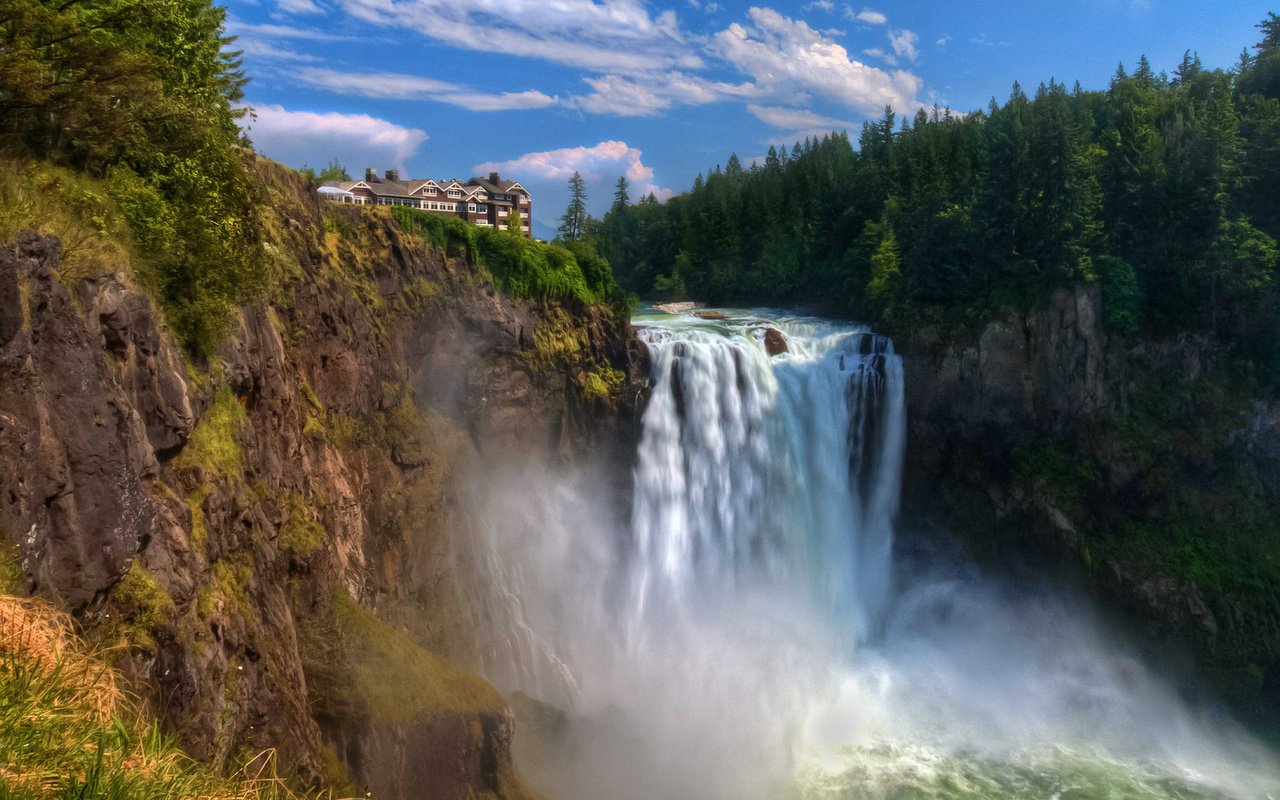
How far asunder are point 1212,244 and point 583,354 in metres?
23.7

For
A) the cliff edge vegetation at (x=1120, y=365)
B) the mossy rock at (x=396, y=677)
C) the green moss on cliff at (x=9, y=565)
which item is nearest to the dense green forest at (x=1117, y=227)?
the cliff edge vegetation at (x=1120, y=365)

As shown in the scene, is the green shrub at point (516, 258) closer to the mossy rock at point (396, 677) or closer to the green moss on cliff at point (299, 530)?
the green moss on cliff at point (299, 530)

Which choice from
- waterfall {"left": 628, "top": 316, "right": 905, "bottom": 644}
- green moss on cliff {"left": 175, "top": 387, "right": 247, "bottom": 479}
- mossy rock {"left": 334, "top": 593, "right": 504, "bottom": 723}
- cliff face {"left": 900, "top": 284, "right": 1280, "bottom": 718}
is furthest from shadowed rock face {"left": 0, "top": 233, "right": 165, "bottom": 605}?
cliff face {"left": 900, "top": 284, "right": 1280, "bottom": 718}

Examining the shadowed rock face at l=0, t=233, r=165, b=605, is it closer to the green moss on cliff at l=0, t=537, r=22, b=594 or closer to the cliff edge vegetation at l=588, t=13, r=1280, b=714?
the green moss on cliff at l=0, t=537, r=22, b=594

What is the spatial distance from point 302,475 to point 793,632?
1688 cm

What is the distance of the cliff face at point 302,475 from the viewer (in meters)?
8.23

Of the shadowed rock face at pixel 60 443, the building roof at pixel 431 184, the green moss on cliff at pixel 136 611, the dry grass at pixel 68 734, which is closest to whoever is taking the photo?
the dry grass at pixel 68 734

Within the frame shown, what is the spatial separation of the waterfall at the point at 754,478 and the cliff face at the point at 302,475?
2.46 meters

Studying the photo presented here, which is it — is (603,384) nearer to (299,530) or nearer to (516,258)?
(516,258)

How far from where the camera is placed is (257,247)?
13719 millimetres

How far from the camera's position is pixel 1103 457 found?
30062 millimetres

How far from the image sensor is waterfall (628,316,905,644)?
27297 millimetres

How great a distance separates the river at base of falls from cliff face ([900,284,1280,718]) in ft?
4.89

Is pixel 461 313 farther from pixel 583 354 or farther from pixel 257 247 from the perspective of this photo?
pixel 257 247
